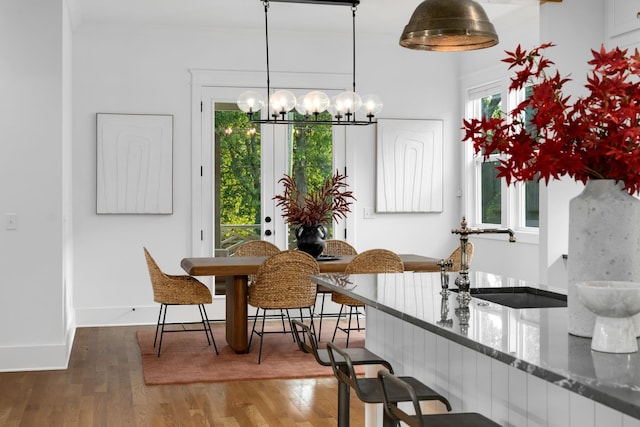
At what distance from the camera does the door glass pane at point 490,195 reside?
7883mm

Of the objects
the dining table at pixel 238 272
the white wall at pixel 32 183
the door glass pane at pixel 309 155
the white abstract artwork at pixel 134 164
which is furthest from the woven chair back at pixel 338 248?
the white wall at pixel 32 183

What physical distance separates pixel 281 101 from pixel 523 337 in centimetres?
476

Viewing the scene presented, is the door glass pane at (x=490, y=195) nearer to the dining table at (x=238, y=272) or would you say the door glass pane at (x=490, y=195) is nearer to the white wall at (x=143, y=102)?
the white wall at (x=143, y=102)

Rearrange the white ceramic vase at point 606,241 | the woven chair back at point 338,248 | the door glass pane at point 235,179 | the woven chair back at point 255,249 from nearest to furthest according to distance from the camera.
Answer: the white ceramic vase at point 606,241 → the woven chair back at point 255,249 → the woven chair back at point 338,248 → the door glass pane at point 235,179

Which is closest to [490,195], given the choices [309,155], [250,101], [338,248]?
[338,248]

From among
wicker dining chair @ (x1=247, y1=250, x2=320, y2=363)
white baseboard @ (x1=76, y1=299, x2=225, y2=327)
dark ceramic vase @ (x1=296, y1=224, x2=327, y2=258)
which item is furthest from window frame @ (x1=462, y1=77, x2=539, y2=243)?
white baseboard @ (x1=76, y1=299, x2=225, y2=327)

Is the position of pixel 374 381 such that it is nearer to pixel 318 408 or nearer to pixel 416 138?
pixel 318 408

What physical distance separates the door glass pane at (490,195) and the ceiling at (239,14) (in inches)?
60.5

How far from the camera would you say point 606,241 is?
6.79ft

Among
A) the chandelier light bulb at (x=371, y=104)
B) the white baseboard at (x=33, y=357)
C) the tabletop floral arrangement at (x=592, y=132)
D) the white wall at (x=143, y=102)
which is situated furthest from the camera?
the white wall at (x=143, y=102)

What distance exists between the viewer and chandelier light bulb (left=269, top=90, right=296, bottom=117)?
655cm

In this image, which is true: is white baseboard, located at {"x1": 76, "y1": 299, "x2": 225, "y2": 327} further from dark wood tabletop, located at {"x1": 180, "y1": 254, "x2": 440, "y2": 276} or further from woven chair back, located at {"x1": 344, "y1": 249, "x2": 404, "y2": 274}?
woven chair back, located at {"x1": 344, "y1": 249, "x2": 404, "y2": 274}

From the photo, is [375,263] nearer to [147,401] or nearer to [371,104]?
[371,104]

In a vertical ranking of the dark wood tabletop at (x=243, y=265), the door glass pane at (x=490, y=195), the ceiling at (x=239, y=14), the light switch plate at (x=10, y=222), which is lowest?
the dark wood tabletop at (x=243, y=265)
